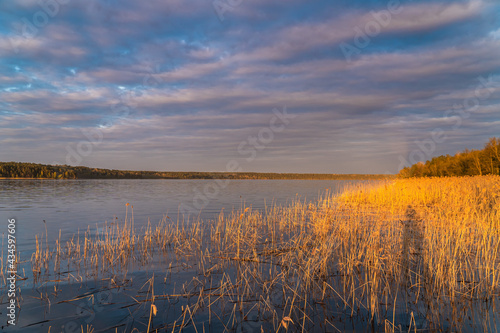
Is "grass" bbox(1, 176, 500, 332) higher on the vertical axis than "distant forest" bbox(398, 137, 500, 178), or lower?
lower

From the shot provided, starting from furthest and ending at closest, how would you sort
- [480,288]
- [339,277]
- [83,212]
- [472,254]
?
[83,212] < [472,254] < [339,277] < [480,288]

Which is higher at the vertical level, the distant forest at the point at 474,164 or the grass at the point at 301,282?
the distant forest at the point at 474,164

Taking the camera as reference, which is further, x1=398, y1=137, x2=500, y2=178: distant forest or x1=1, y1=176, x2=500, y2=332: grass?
x1=398, y1=137, x2=500, y2=178: distant forest

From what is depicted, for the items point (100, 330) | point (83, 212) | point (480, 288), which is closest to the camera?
point (100, 330)

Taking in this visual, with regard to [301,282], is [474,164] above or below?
above

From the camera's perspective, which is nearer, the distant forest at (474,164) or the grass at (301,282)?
the grass at (301,282)

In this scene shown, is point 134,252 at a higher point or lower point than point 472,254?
lower

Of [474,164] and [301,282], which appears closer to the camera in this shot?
[301,282]

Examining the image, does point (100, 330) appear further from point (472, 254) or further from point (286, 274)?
point (472, 254)

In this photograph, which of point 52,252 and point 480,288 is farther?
point 52,252

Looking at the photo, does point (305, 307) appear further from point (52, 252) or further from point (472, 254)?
point (52, 252)

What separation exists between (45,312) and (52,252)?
500 centimetres

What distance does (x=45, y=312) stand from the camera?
5262mm

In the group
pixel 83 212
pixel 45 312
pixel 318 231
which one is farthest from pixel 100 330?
pixel 83 212
